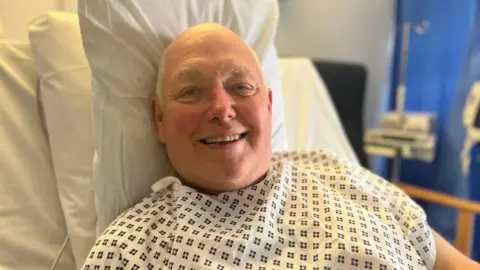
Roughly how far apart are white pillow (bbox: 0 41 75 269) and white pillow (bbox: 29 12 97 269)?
39 mm

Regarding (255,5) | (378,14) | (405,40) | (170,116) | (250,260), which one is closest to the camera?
(250,260)

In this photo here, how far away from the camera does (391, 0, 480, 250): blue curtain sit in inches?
98.1

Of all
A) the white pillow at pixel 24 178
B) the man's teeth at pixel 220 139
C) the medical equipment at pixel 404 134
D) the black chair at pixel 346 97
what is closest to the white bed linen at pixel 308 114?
the black chair at pixel 346 97

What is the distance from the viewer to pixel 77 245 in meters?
1.12

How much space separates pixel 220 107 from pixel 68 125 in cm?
37

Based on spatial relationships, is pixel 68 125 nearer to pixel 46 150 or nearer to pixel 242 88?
pixel 46 150

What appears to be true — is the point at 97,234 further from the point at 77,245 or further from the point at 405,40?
the point at 405,40

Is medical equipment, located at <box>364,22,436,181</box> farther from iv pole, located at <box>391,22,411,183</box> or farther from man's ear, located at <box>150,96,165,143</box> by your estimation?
man's ear, located at <box>150,96,165,143</box>

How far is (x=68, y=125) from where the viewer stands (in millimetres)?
1160

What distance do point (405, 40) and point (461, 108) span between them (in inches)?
17.8

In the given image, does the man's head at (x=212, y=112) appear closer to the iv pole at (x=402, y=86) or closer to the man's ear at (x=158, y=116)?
the man's ear at (x=158, y=116)

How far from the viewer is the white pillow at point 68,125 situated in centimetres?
114

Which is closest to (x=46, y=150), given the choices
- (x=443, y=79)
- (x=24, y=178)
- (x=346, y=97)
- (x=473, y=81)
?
(x=24, y=178)

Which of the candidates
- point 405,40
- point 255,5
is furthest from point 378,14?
point 255,5
